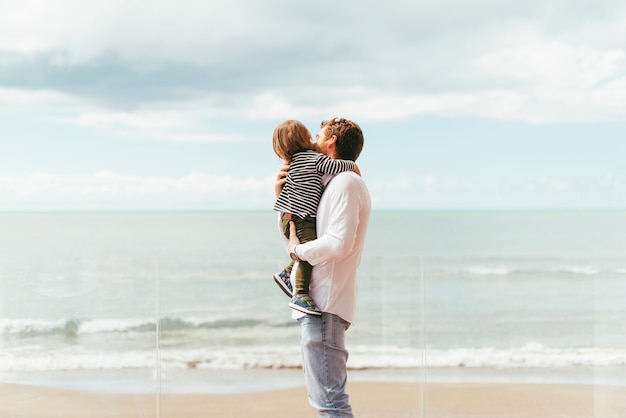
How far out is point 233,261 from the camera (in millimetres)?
3592

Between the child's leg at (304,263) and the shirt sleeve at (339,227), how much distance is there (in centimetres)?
6

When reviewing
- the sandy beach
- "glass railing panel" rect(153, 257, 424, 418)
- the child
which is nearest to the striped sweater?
the child

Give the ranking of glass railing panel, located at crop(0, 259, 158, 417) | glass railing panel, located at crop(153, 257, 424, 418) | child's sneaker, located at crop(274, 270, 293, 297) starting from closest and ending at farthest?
child's sneaker, located at crop(274, 270, 293, 297) < glass railing panel, located at crop(0, 259, 158, 417) < glass railing panel, located at crop(153, 257, 424, 418)

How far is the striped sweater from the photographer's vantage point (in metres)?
2.22

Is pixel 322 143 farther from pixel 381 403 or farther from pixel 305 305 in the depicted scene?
pixel 381 403

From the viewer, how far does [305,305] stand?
2.19 m

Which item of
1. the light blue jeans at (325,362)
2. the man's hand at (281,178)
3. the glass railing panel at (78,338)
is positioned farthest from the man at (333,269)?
the glass railing panel at (78,338)

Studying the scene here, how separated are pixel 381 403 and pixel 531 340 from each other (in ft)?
2.70

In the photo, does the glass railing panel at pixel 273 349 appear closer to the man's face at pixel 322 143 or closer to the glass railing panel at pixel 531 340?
the glass railing panel at pixel 531 340

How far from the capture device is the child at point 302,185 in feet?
7.27

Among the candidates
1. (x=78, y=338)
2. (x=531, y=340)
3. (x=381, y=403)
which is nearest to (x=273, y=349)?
(x=381, y=403)

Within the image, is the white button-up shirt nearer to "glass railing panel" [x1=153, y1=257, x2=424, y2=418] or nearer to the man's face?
the man's face

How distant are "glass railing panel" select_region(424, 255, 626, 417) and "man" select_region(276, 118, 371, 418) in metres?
1.25

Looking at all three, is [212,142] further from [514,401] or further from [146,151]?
[514,401]
